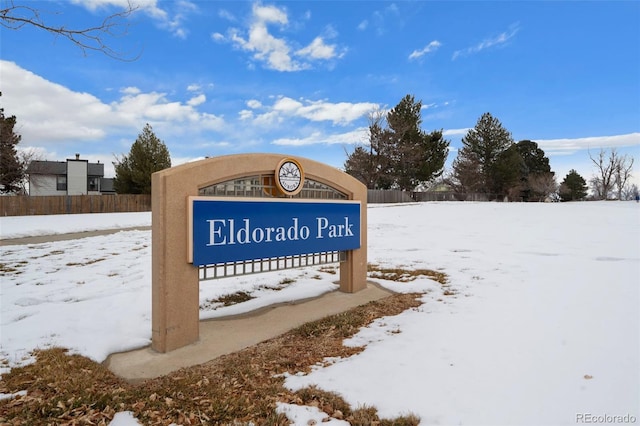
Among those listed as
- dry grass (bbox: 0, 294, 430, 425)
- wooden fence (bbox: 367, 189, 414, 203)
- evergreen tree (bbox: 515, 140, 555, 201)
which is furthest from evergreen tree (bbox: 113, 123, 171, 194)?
evergreen tree (bbox: 515, 140, 555, 201)

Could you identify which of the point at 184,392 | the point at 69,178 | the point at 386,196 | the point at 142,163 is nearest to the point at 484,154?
the point at 386,196

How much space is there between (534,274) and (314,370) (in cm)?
556

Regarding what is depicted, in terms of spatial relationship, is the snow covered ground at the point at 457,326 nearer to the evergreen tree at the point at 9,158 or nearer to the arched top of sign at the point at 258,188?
the arched top of sign at the point at 258,188

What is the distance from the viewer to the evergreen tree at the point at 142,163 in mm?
29641

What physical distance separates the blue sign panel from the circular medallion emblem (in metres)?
0.20

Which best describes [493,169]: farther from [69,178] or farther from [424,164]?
[69,178]

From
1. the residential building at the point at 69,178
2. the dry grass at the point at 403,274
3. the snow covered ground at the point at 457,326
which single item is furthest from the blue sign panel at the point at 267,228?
the residential building at the point at 69,178

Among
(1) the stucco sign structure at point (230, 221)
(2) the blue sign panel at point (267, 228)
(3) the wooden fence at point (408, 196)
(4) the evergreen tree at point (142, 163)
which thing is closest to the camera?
(1) the stucco sign structure at point (230, 221)

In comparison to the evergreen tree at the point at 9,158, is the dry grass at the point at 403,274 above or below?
below

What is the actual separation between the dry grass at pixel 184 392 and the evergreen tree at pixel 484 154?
47058 millimetres

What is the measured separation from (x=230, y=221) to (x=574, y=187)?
196ft

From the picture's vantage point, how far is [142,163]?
2975 cm

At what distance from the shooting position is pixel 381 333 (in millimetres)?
4355

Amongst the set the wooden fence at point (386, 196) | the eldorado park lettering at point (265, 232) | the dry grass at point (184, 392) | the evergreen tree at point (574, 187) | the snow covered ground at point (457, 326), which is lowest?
the dry grass at point (184, 392)
